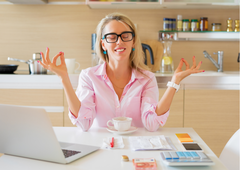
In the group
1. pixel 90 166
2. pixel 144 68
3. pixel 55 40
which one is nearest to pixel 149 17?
pixel 55 40

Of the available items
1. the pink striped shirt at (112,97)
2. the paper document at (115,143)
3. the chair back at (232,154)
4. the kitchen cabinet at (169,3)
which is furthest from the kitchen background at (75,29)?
the paper document at (115,143)

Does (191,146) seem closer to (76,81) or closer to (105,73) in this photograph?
(105,73)

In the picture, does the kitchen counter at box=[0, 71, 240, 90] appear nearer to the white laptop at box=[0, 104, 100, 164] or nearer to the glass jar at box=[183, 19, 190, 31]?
the glass jar at box=[183, 19, 190, 31]

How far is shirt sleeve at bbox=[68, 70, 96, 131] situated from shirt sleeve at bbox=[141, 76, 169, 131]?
0.28 meters

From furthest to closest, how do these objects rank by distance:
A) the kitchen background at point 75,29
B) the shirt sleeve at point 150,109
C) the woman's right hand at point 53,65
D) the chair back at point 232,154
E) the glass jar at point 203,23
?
the kitchen background at point 75,29 → the glass jar at point 203,23 → the shirt sleeve at point 150,109 → the woman's right hand at point 53,65 → the chair back at point 232,154

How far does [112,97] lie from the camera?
5.29 ft

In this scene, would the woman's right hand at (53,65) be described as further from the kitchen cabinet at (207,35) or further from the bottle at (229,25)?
the bottle at (229,25)

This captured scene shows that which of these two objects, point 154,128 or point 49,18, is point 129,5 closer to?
point 49,18

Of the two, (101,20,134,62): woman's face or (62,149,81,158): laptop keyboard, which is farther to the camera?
(101,20,134,62): woman's face

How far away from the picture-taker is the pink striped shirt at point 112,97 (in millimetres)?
1551

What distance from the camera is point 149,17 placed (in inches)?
118

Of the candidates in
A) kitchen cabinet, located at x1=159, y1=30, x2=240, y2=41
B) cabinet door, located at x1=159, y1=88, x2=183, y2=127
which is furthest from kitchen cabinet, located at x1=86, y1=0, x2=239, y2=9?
cabinet door, located at x1=159, y1=88, x2=183, y2=127

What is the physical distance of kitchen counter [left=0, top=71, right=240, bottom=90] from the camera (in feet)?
8.06

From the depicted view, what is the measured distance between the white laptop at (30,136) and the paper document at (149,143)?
0.21 m
